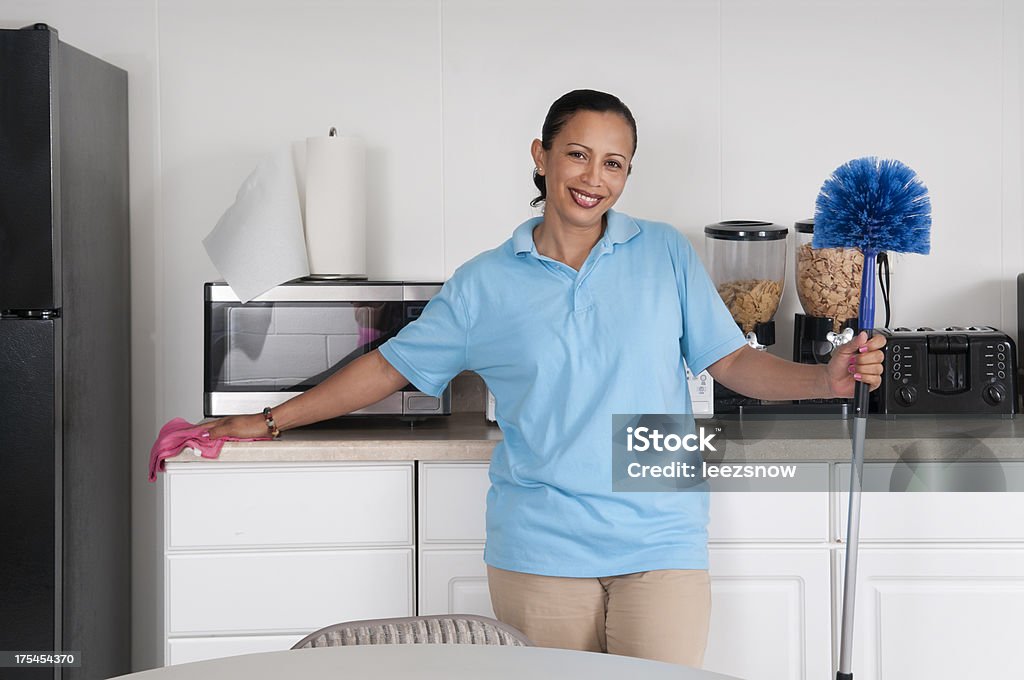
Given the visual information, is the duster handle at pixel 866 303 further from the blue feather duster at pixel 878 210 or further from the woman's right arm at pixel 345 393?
the woman's right arm at pixel 345 393

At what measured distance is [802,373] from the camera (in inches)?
77.4

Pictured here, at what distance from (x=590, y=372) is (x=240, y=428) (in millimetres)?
795

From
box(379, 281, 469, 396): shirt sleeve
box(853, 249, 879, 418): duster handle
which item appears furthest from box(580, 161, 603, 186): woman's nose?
box(853, 249, 879, 418): duster handle

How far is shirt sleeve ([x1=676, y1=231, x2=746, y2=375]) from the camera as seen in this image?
199 cm

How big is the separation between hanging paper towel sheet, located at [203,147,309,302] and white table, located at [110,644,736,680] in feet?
4.29

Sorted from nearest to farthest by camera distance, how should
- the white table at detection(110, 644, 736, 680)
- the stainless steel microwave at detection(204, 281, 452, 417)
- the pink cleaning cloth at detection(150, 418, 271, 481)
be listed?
the white table at detection(110, 644, 736, 680) < the pink cleaning cloth at detection(150, 418, 271, 481) < the stainless steel microwave at detection(204, 281, 452, 417)

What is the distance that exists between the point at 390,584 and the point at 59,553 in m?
0.71

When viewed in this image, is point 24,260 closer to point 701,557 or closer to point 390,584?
point 390,584

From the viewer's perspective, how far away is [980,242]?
279 cm

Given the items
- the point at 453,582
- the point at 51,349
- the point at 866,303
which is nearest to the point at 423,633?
the point at 453,582

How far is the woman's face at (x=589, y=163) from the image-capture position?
1906mm

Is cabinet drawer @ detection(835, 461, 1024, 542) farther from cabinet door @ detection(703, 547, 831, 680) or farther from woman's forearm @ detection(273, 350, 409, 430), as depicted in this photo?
woman's forearm @ detection(273, 350, 409, 430)

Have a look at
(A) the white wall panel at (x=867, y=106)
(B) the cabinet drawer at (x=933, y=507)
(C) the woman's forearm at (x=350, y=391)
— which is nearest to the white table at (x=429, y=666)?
(C) the woman's forearm at (x=350, y=391)

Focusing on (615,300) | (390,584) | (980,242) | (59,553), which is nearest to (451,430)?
(390,584)
